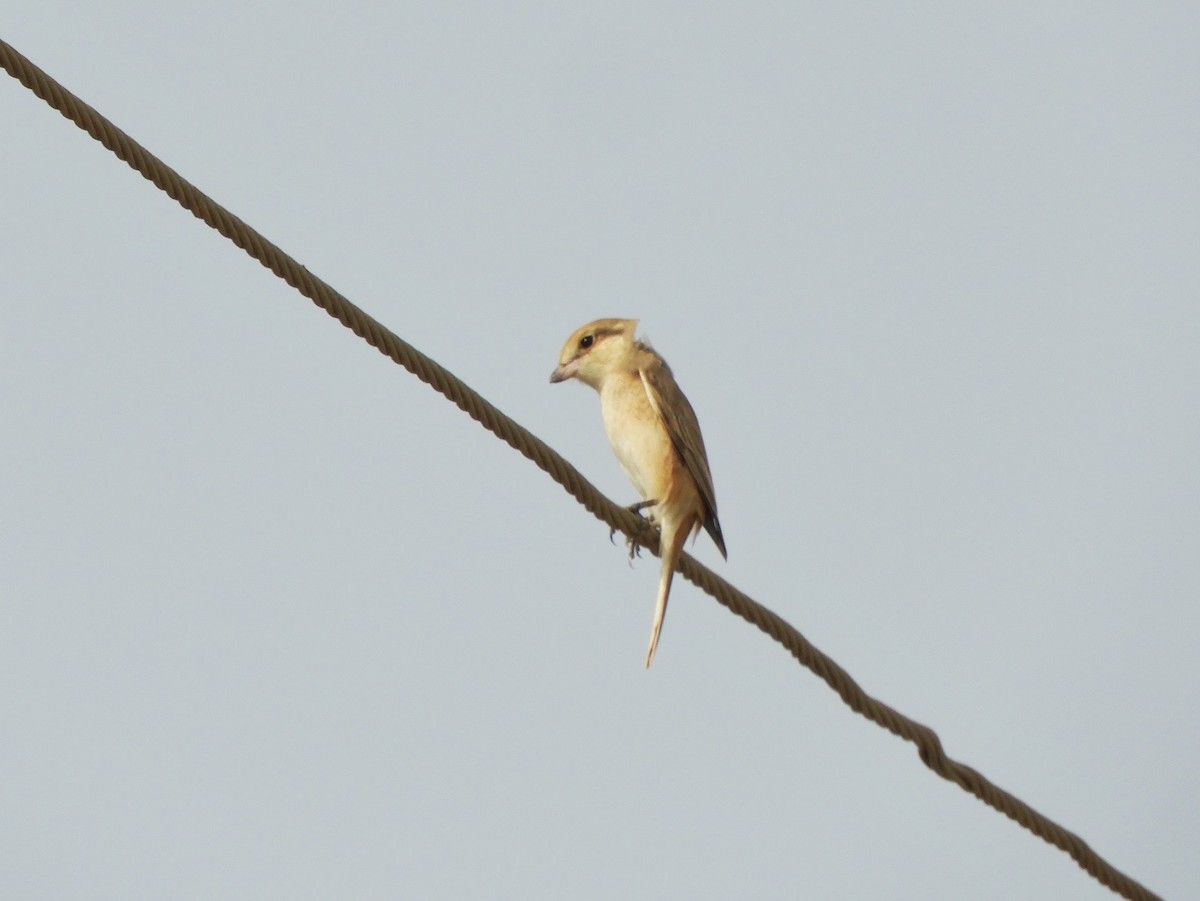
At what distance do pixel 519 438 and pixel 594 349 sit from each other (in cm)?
330

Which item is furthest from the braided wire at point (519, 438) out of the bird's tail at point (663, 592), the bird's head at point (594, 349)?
the bird's head at point (594, 349)

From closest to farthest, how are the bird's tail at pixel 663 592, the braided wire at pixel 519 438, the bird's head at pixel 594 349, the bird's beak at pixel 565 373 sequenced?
the braided wire at pixel 519 438, the bird's tail at pixel 663 592, the bird's head at pixel 594 349, the bird's beak at pixel 565 373

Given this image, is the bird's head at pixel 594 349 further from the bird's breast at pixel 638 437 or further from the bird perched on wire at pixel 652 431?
the bird's breast at pixel 638 437

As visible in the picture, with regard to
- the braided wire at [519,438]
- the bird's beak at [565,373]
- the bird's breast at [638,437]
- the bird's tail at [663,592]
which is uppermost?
the bird's beak at [565,373]

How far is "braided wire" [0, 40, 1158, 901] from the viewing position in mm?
4344

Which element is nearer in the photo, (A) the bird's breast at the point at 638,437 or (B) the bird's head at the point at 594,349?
(A) the bird's breast at the point at 638,437

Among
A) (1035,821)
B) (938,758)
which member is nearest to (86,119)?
(938,758)

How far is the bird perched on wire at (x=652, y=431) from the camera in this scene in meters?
7.17

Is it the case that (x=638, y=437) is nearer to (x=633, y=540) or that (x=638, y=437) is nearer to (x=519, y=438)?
(x=633, y=540)

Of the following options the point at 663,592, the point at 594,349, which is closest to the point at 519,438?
the point at 663,592

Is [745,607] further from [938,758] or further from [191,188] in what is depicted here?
[191,188]

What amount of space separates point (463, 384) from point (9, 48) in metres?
1.57

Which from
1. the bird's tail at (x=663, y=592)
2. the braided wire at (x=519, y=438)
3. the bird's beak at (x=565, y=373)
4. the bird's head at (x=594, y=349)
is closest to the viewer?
the braided wire at (x=519, y=438)

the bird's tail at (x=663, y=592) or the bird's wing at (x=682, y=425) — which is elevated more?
the bird's wing at (x=682, y=425)
